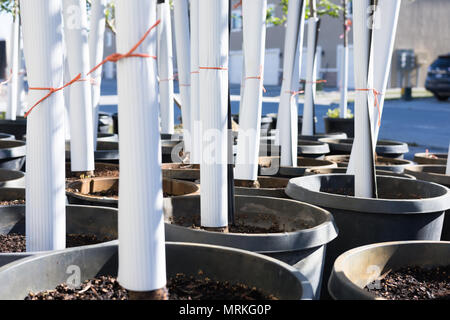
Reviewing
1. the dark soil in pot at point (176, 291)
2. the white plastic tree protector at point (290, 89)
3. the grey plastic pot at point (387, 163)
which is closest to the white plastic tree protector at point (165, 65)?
the white plastic tree protector at point (290, 89)

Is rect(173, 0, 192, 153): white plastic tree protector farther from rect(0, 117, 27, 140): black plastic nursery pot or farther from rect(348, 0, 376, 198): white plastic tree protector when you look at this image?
rect(0, 117, 27, 140): black plastic nursery pot

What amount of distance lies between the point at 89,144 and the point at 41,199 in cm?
188

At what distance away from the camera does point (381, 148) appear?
574cm

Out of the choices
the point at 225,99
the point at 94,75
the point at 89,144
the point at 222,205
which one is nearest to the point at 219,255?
the point at 222,205

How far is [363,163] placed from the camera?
3.48 metres

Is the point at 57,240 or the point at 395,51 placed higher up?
the point at 395,51

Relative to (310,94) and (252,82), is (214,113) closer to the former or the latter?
(252,82)

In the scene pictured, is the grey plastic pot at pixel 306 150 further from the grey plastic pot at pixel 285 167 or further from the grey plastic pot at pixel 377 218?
the grey plastic pot at pixel 377 218

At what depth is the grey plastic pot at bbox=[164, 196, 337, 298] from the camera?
7.75 ft

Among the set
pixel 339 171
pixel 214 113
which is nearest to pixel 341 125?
pixel 339 171

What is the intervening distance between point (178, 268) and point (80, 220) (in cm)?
84

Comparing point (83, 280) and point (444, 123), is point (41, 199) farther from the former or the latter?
point (444, 123)

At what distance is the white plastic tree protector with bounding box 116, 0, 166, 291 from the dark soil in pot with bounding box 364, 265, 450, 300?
96cm

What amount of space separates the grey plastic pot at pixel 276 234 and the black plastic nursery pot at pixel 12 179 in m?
1.14
